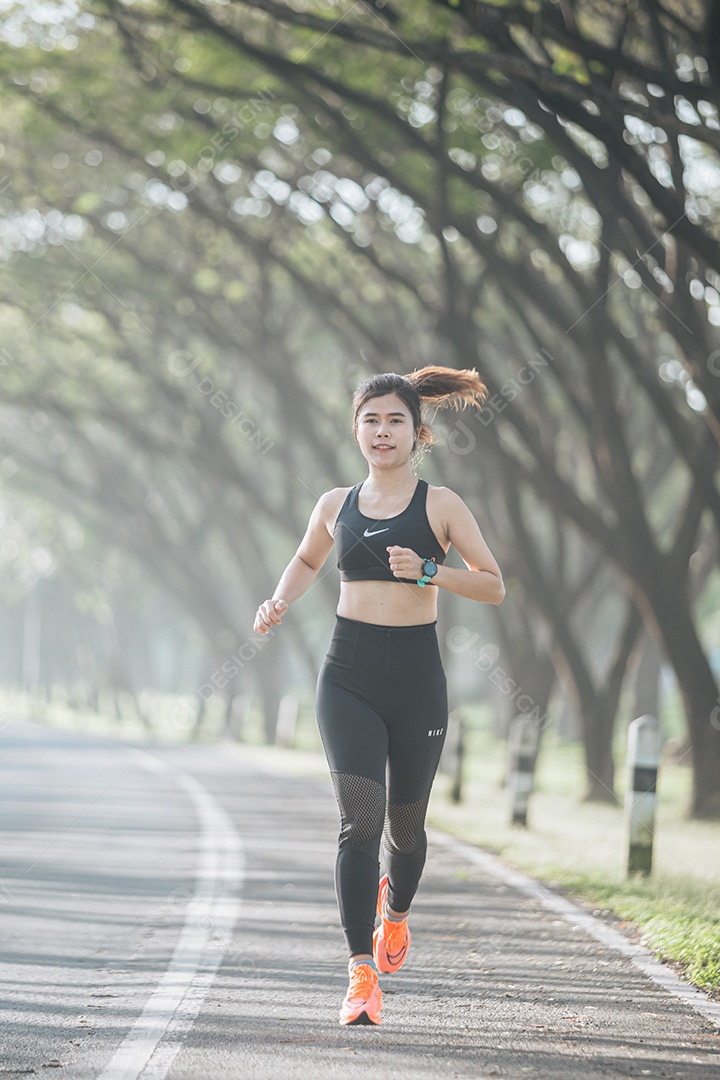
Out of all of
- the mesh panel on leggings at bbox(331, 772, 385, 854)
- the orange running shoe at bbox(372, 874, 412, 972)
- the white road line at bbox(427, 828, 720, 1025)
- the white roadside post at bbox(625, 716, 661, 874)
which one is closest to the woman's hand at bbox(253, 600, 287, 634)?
the mesh panel on leggings at bbox(331, 772, 385, 854)

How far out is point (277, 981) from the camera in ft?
20.8

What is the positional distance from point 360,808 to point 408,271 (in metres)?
18.5

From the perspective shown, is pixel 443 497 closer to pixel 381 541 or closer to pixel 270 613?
pixel 381 541

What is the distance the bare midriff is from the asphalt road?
1403 mm

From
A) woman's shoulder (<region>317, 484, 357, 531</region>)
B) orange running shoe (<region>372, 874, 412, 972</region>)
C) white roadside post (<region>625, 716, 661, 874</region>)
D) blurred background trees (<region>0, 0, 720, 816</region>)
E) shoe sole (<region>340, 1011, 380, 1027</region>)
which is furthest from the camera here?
blurred background trees (<region>0, 0, 720, 816</region>)

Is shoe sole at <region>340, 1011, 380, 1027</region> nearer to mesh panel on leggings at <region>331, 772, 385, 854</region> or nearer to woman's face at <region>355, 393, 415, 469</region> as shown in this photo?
mesh panel on leggings at <region>331, 772, 385, 854</region>

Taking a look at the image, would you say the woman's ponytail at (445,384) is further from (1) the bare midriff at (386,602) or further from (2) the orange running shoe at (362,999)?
(2) the orange running shoe at (362,999)

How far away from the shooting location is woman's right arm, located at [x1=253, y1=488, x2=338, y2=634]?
575 centimetres

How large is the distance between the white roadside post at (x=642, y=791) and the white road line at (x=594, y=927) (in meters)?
0.65

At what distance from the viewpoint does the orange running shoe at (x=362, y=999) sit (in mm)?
5277

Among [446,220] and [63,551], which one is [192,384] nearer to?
[446,220]

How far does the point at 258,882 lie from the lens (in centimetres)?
974

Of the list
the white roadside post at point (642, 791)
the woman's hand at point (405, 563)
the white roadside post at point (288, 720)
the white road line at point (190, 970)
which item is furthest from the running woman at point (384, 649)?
the white roadside post at point (288, 720)

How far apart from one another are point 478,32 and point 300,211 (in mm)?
10570
